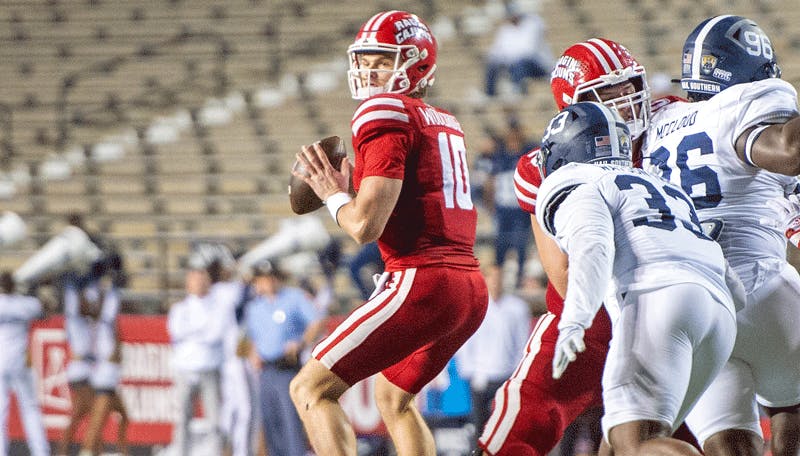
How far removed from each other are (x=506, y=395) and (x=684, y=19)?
999 centimetres

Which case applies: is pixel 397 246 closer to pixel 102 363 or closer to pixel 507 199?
pixel 507 199

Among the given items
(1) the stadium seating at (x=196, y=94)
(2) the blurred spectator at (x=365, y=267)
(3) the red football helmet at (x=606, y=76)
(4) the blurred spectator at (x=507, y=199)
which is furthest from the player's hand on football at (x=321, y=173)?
(1) the stadium seating at (x=196, y=94)

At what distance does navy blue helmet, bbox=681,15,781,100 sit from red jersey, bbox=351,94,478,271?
0.88m

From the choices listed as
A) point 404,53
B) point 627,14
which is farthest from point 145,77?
point 404,53

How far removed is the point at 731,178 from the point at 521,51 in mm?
7551

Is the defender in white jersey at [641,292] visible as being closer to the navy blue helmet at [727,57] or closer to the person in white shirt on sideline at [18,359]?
the navy blue helmet at [727,57]

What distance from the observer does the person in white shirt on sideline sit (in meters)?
9.40

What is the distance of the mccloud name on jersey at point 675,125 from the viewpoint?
3.96 meters

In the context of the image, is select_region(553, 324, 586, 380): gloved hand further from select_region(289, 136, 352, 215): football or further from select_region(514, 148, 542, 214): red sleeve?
select_region(289, 136, 352, 215): football

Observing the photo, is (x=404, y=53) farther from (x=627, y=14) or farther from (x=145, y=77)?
(x=145, y=77)

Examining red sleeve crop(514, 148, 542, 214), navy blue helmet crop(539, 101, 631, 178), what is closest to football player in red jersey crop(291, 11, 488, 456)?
red sleeve crop(514, 148, 542, 214)

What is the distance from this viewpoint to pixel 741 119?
3.74 m

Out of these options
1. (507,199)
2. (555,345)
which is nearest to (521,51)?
(507,199)

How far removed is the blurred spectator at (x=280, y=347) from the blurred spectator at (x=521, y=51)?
375 cm
